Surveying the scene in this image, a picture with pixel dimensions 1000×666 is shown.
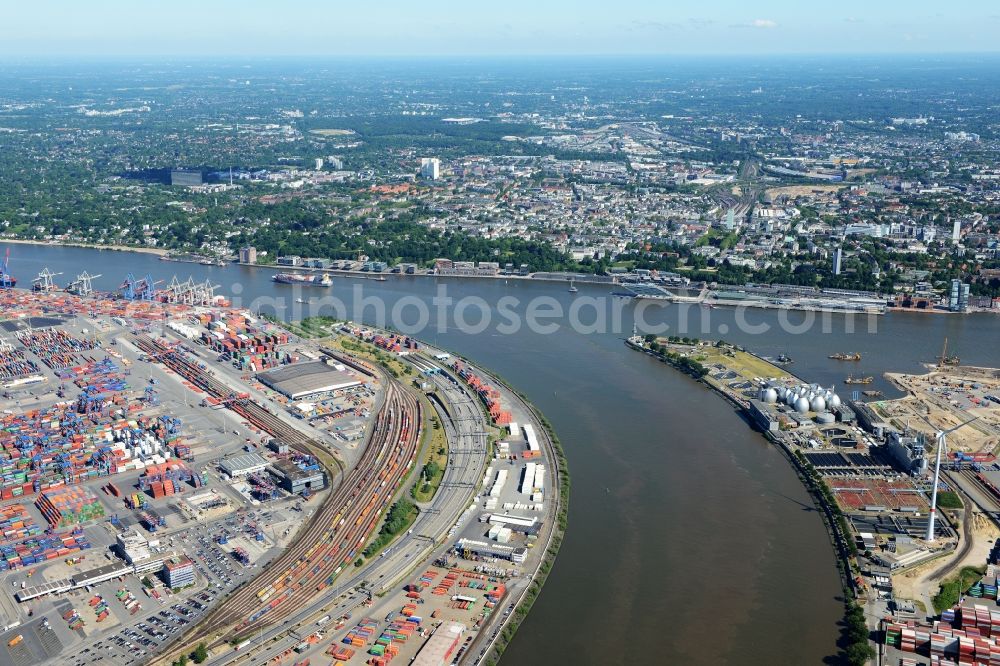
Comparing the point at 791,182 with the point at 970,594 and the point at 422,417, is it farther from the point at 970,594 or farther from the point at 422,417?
the point at 970,594

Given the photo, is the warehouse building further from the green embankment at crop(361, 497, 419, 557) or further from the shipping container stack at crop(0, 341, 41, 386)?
the green embankment at crop(361, 497, 419, 557)

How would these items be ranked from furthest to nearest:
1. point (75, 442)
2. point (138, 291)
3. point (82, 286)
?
1. point (82, 286)
2. point (138, 291)
3. point (75, 442)

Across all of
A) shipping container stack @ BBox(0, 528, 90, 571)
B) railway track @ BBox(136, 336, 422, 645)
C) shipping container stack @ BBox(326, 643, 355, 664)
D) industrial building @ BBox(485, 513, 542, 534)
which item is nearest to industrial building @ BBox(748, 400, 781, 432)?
industrial building @ BBox(485, 513, 542, 534)

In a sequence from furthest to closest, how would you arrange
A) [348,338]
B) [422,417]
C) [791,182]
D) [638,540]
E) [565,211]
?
[791,182] < [565,211] < [348,338] < [422,417] < [638,540]

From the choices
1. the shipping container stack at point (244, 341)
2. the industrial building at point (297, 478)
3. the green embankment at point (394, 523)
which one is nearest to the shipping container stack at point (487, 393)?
the green embankment at point (394, 523)

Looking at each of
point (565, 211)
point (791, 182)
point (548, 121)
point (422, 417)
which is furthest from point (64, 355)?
point (548, 121)

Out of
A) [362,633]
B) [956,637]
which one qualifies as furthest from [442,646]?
[956,637]

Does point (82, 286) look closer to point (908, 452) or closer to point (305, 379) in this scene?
point (305, 379)

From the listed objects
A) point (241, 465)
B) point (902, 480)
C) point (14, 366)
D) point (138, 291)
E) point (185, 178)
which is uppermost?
point (185, 178)
